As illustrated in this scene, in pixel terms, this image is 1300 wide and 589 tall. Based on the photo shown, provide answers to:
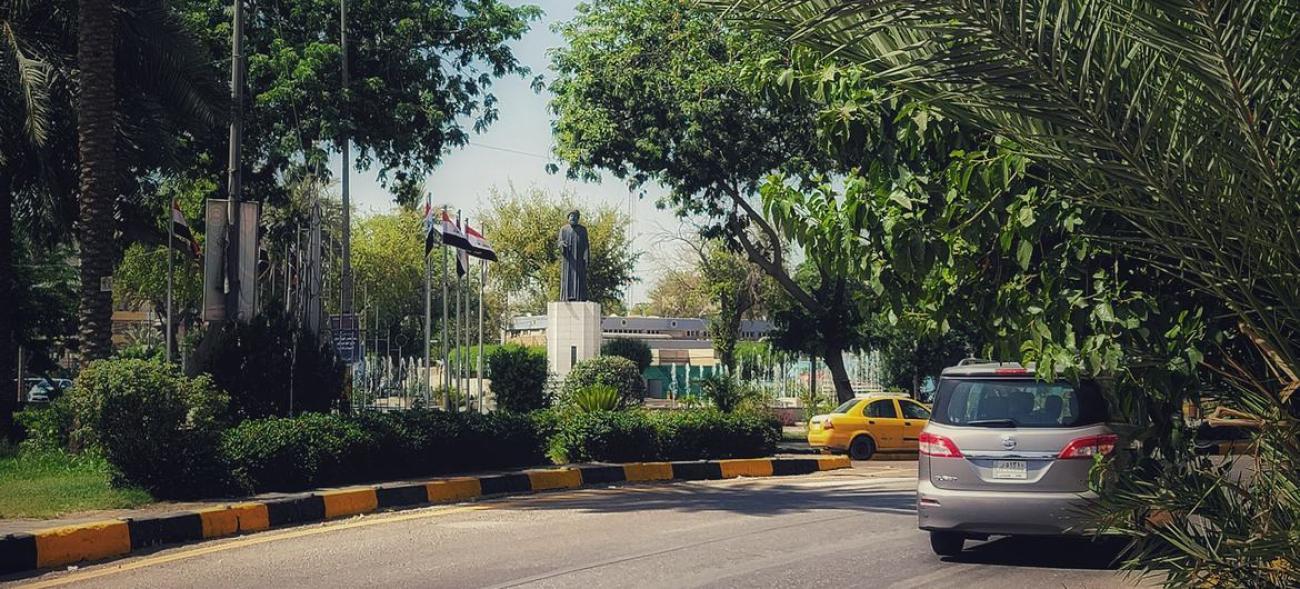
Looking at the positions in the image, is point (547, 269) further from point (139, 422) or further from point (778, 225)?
point (778, 225)

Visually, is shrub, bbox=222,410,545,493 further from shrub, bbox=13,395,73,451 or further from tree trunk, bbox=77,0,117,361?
shrub, bbox=13,395,73,451

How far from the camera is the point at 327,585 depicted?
8398mm

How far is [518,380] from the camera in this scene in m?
28.7

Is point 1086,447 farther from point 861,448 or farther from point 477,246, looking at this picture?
point 861,448

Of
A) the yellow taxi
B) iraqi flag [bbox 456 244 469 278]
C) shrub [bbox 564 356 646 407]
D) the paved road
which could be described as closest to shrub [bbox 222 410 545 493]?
the paved road

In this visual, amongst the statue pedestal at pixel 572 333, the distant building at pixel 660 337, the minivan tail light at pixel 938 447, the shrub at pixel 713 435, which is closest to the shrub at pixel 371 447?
the shrub at pixel 713 435

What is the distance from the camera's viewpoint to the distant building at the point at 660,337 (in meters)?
61.6

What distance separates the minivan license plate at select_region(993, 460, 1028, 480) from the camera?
9339 mm

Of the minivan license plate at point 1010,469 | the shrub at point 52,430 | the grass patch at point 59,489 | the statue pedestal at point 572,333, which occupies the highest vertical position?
the statue pedestal at point 572,333

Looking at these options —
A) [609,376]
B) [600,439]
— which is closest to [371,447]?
[600,439]

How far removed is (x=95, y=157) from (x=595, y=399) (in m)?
8.97

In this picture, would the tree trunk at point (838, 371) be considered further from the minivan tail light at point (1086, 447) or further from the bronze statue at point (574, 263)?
the minivan tail light at point (1086, 447)

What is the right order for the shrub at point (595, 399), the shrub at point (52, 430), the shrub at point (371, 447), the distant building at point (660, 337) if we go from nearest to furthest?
the shrub at point (371, 447)
the shrub at point (52, 430)
the shrub at point (595, 399)
the distant building at point (660, 337)

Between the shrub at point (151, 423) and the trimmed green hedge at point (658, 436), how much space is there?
6415mm
